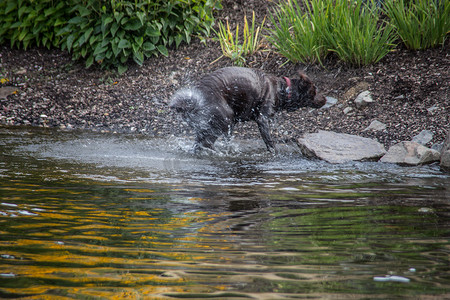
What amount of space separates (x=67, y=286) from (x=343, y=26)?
21.4 ft

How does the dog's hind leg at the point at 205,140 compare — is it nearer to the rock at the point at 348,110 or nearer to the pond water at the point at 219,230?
the pond water at the point at 219,230

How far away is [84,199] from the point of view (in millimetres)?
3205

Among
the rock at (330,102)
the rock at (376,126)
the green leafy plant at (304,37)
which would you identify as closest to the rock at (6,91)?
the green leafy plant at (304,37)

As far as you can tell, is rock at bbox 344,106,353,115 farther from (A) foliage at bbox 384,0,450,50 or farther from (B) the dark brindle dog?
(A) foliage at bbox 384,0,450,50

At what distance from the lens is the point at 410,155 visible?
512 centimetres

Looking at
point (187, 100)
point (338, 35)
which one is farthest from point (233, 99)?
point (338, 35)

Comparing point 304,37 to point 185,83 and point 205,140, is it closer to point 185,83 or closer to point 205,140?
point 185,83

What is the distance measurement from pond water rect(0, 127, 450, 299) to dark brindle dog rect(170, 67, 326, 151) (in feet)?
3.02

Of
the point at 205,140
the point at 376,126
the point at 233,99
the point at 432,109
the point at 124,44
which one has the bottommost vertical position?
the point at 205,140

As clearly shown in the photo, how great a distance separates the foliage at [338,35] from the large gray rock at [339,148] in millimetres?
2152

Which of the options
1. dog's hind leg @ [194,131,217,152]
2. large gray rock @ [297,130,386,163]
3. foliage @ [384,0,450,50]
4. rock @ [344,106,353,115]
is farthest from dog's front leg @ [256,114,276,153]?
foliage @ [384,0,450,50]

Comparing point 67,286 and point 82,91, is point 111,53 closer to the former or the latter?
point 82,91

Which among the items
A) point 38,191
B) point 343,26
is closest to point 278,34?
point 343,26

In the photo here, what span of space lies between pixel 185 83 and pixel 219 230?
635 centimetres
